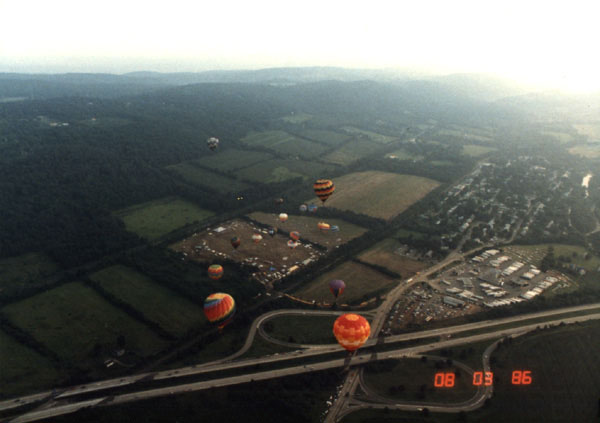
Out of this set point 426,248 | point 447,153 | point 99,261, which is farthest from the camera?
point 447,153

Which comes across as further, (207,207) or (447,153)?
(447,153)

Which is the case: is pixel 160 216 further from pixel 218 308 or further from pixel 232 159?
pixel 218 308

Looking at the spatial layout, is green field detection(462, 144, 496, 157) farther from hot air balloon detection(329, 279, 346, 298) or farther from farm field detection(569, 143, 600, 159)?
hot air balloon detection(329, 279, 346, 298)

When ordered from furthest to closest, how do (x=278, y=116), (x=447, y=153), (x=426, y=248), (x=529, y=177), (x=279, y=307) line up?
1. (x=278, y=116)
2. (x=447, y=153)
3. (x=529, y=177)
4. (x=426, y=248)
5. (x=279, y=307)

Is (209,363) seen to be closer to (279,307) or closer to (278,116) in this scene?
(279,307)

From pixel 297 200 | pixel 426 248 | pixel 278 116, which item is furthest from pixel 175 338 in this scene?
pixel 278 116

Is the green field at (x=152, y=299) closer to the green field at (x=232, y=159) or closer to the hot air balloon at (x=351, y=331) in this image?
the hot air balloon at (x=351, y=331)


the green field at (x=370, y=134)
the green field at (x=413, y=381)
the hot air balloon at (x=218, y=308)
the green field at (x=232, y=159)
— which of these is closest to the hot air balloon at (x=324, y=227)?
the hot air balloon at (x=218, y=308)

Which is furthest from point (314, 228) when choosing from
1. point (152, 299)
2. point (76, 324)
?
point (76, 324)
